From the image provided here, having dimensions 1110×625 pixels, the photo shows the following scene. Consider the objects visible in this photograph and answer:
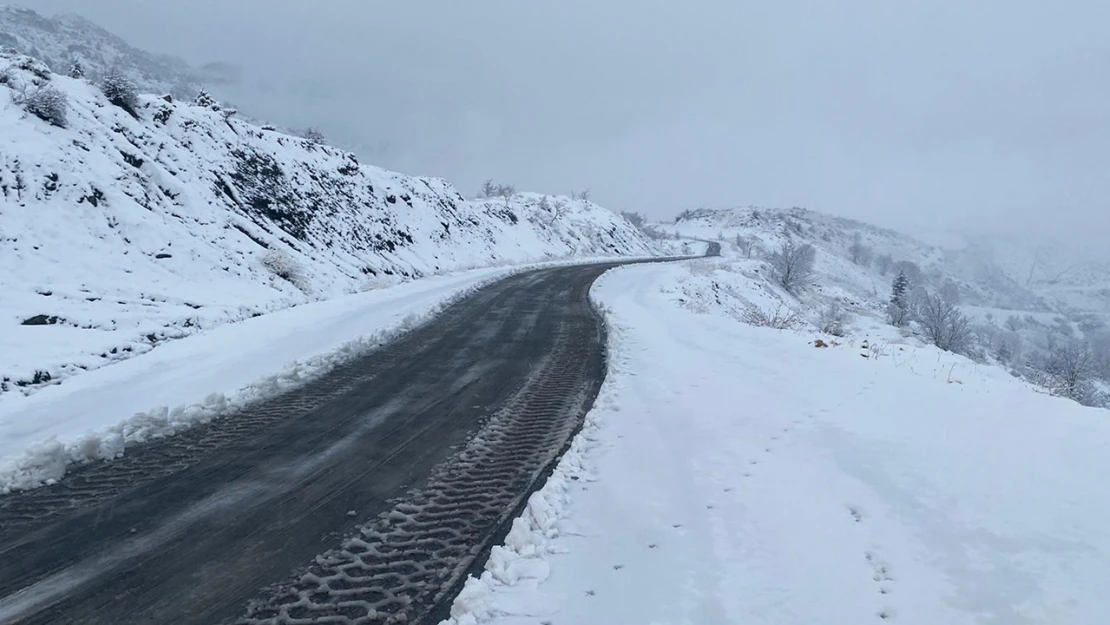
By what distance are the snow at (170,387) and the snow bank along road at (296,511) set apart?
0.37 m

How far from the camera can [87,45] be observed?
562ft

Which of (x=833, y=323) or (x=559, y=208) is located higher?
(x=559, y=208)

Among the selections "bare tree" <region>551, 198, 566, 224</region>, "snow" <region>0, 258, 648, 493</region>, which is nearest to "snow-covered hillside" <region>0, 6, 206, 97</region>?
"bare tree" <region>551, 198, 566, 224</region>

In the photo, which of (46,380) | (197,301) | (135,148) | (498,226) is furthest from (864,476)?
(498,226)

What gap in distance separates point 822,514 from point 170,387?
7.87 meters

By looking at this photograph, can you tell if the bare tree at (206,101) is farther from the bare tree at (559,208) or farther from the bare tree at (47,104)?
the bare tree at (559,208)

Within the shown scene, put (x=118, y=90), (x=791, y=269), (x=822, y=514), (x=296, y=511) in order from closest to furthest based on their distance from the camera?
(x=296, y=511) → (x=822, y=514) → (x=118, y=90) → (x=791, y=269)

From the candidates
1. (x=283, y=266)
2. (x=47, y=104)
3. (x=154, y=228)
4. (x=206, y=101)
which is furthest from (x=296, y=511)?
(x=206, y=101)

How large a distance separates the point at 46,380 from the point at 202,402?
2587mm

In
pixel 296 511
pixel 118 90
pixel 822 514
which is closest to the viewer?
pixel 296 511

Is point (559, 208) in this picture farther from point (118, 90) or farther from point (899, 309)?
point (118, 90)

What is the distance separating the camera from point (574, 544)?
14.3 feet

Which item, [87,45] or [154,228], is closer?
[154,228]

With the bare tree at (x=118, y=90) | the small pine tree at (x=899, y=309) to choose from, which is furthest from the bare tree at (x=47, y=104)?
the small pine tree at (x=899, y=309)
